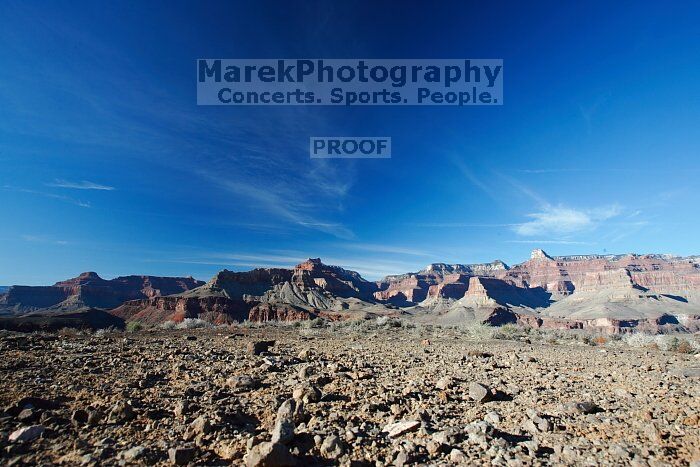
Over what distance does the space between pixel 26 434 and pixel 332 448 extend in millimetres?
3378

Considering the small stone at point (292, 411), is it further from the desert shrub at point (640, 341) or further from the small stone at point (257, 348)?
the desert shrub at point (640, 341)

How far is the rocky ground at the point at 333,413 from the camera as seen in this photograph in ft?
11.9

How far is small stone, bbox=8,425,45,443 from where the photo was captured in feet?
12.3

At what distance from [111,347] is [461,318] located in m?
86.6

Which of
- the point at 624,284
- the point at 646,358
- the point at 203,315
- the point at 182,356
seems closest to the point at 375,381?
the point at 182,356

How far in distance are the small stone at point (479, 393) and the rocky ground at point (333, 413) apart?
3 centimetres

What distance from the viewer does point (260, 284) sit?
120m

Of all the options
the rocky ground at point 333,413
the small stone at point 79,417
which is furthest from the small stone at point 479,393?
the small stone at point 79,417

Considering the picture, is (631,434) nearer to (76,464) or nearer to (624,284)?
(76,464)

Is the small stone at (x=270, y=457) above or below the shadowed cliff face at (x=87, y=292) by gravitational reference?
above

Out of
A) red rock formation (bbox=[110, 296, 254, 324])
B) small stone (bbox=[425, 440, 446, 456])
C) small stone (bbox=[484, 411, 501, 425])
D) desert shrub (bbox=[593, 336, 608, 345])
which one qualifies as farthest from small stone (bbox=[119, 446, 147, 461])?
red rock formation (bbox=[110, 296, 254, 324])

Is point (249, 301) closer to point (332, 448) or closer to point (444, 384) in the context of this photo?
point (444, 384)

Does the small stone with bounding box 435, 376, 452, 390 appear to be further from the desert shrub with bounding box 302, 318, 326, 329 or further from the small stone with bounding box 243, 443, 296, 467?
the desert shrub with bounding box 302, 318, 326, 329

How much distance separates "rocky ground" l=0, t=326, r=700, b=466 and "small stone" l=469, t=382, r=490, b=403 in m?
0.03
